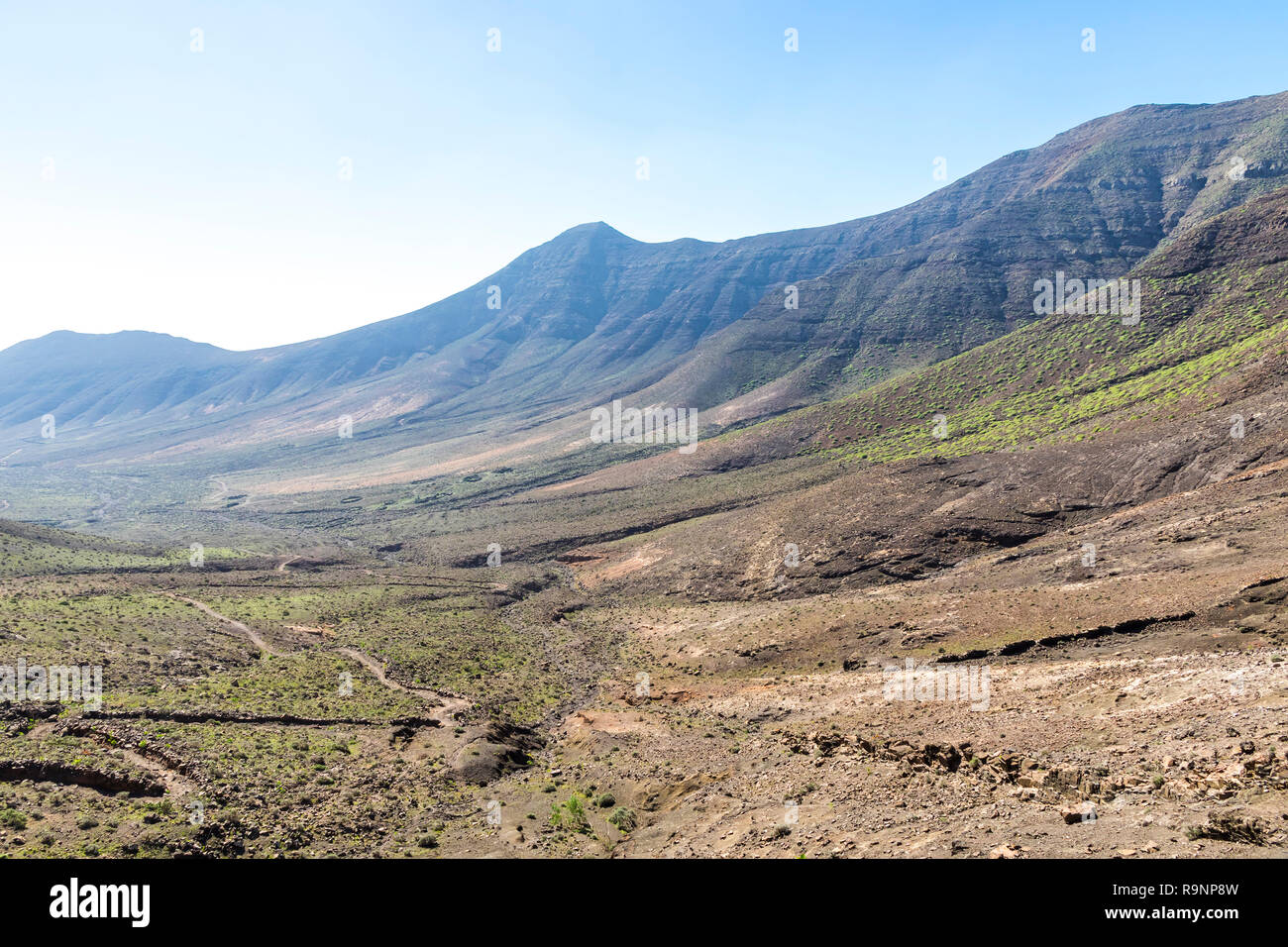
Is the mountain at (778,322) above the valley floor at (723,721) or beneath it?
above

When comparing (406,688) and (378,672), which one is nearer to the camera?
(406,688)

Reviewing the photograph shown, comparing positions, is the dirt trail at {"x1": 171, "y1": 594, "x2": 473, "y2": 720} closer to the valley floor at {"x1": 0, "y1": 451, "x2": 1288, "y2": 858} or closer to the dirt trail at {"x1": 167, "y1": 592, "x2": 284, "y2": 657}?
the dirt trail at {"x1": 167, "y1": 592, "x2": 284, "y2": 657}

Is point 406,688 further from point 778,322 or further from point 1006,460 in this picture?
point 778,322

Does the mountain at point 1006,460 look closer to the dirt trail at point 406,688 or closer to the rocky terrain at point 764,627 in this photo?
the rocky terrain at point 764,627

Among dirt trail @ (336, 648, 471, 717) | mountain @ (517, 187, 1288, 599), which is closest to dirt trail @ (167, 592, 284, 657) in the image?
dirt trail @ (336, 648, 471, 717)

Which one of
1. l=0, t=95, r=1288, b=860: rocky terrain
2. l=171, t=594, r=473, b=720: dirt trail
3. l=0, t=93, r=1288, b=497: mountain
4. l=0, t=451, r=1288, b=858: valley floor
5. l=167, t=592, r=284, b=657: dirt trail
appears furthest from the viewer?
l=0, t=93, r=1288, b=497: mountain

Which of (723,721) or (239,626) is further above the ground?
(239,626)

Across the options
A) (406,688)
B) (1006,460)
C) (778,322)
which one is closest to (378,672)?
(406,688)

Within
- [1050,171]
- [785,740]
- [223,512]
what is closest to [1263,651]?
[785,740]

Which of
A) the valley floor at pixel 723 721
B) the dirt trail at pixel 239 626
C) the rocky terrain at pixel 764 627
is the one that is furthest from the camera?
the dirt trail at pixel 239 626

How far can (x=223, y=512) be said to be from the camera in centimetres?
9019

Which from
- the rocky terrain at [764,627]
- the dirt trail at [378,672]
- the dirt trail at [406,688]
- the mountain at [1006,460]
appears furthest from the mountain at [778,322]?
the dirt trail at [406,688]

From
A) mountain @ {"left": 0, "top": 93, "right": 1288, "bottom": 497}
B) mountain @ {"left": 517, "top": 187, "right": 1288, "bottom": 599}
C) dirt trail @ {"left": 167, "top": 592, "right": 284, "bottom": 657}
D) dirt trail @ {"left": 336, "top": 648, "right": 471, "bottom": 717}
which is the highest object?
mountain @ {"left": 0, "top": 93, "right": 1288, "bottom": 497}
